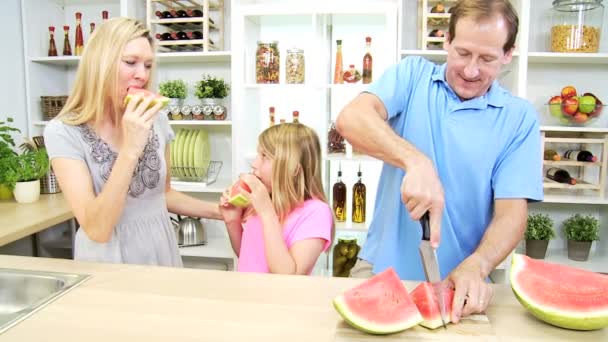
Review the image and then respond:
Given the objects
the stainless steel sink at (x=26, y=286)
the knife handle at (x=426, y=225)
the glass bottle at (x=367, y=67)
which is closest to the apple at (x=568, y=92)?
the glass bottle at (x=367, y=67)

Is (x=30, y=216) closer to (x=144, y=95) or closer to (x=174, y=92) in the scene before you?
(x=174, y=92)

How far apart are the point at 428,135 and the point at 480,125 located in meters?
0.15

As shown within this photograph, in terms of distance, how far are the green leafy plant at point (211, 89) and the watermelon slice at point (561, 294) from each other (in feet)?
7.60

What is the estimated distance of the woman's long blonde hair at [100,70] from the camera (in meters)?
1.48

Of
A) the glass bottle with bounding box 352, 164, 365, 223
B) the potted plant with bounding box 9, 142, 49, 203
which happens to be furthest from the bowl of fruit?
the potted plant with bounding box 9, 142, 49, 203

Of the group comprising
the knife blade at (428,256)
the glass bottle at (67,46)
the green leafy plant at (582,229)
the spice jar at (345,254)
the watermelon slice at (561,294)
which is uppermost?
the glass bottle at (67,46)

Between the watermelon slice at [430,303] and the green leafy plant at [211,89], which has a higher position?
the green leafy plant at [211,89]

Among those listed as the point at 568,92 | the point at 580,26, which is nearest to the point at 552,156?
the point at 568,92

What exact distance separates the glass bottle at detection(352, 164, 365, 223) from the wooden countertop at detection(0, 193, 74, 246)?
1586 mm

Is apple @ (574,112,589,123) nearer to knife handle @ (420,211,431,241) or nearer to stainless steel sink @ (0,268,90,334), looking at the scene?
knife handle @ (420,211,431,241)

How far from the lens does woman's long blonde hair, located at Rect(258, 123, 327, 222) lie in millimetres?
1736

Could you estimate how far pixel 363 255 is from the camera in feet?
5.35

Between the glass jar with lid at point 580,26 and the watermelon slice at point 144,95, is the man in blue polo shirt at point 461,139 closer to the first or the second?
the watermelon slice at point 144,95

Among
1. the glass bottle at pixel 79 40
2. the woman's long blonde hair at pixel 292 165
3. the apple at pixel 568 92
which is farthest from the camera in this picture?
the glass bottle at pixel 79 40
